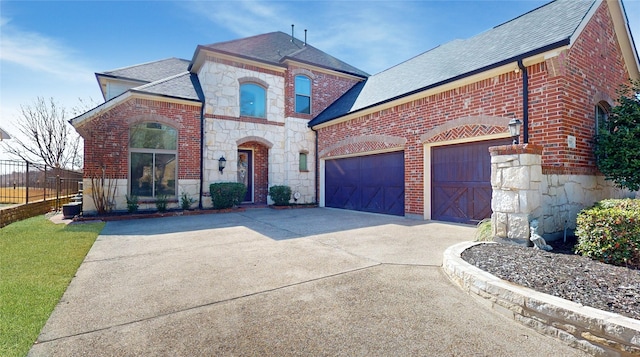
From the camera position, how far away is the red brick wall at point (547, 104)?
550 cm

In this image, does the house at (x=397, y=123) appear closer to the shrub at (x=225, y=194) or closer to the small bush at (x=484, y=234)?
the small bush at (x=484, y=234)

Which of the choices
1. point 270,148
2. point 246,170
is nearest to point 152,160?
point 246,170

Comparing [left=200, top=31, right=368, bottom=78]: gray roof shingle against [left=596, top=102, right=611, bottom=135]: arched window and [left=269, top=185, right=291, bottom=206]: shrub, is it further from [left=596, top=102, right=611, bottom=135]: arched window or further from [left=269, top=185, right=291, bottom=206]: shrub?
[left=596, top=102, right=611, bottom=135]: arched window

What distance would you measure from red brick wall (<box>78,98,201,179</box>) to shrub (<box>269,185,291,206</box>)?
3.03m

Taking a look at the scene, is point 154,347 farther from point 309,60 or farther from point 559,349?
A: point 309,60

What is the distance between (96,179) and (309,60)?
965 centimetres

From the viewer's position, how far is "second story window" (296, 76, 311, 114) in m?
12.8

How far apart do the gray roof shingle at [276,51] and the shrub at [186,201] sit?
570 centimetres

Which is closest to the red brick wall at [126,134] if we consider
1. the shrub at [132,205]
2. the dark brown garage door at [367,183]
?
the shrub at [132,205]

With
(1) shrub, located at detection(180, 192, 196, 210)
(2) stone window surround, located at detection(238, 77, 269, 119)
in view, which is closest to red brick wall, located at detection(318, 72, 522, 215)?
(2) stone window surround, located at detection(238, 77, 269, 119)

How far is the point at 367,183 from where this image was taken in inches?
404

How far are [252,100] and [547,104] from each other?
9981mm

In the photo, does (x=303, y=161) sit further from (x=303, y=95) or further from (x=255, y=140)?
(x=303, y=95)

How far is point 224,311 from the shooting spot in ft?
9.05
